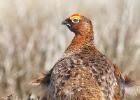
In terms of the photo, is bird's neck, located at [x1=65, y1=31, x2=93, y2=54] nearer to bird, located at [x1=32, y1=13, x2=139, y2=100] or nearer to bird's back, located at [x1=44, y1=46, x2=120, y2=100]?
bird, located at [x1=32, y1=13, x2=139, y2=100]

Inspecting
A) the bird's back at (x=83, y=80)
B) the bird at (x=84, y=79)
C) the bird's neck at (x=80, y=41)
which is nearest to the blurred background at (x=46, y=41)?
the bird's neck at (x=80, y=41)

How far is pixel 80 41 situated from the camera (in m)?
9.12

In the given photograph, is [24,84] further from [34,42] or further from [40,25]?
[40,25]

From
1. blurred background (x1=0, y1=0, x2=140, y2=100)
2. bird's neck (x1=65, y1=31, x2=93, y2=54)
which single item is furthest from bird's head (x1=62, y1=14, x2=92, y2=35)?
blurred background (x1=0, y1=0, x2=140, y2=100)

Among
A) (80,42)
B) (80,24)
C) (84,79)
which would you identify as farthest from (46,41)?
(84,79)

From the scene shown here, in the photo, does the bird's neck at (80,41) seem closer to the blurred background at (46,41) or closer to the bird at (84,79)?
the bird at (84,79)

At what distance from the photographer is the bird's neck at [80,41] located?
898 cm

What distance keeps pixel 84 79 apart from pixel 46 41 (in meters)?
4.86

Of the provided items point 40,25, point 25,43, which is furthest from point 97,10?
point 25,43

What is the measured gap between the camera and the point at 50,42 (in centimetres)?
1279

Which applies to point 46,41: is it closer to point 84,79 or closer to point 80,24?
point 80,24

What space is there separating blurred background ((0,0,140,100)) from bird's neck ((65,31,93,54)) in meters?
2.13

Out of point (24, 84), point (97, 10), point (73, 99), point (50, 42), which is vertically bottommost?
point (73, 99)

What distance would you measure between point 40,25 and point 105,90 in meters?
5.73
